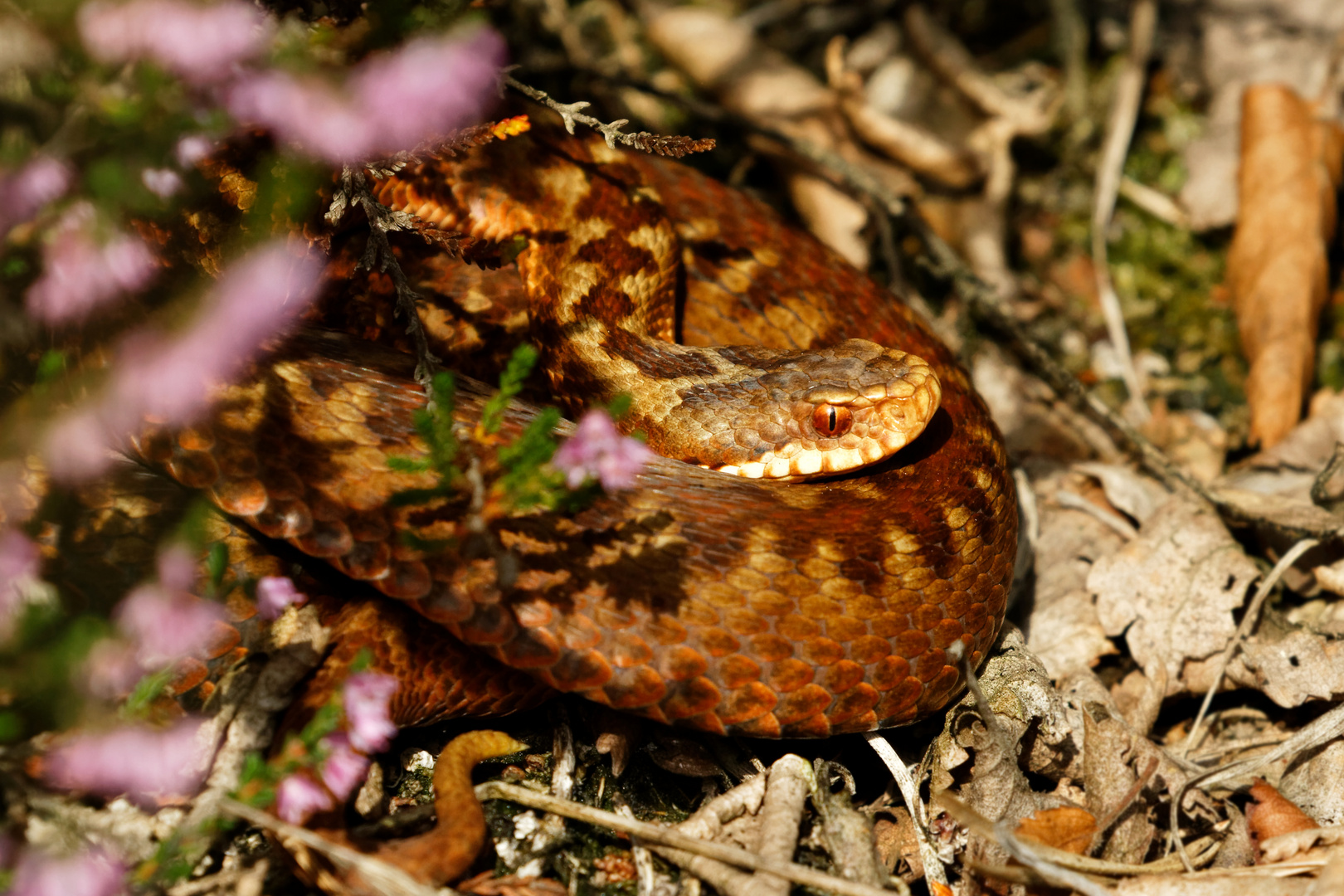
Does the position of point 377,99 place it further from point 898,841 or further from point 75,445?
point 898,841

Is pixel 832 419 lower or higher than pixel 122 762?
lower

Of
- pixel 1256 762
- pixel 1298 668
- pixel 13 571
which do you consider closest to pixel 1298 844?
pixel 1256 762

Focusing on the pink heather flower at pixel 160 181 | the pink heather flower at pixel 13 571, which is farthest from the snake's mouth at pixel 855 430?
the pink heather flower at pixel 13 571

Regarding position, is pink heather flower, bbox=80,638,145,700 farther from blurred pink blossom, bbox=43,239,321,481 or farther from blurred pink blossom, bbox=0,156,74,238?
blurred pink blossom, bbox=0,156,74,238

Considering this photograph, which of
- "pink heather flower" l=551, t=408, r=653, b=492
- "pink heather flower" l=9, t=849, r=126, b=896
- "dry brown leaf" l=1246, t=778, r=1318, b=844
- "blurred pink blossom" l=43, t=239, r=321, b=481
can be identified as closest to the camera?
"pink heather flower" l=9, t=849, r=126, b=896

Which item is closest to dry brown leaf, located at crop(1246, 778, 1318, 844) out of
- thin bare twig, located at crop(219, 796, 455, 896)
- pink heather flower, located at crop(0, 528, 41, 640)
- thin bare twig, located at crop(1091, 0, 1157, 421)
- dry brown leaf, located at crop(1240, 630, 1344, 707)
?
dry brown leaf, located at crop(1240, 630, 1344, 707)
